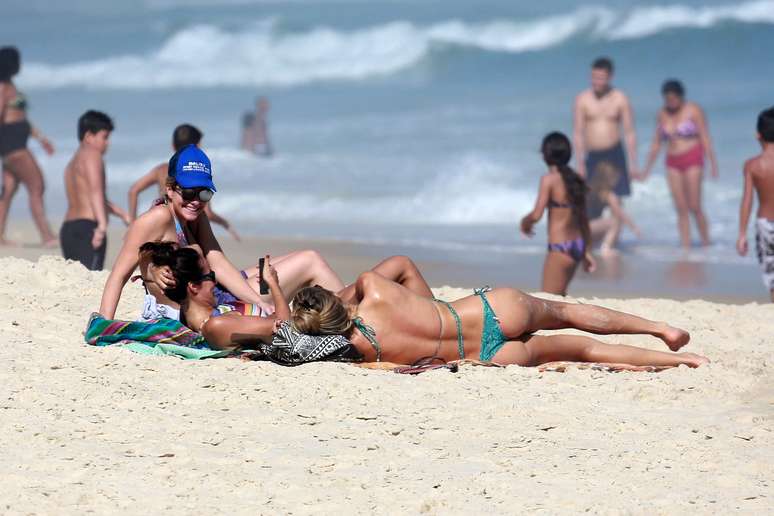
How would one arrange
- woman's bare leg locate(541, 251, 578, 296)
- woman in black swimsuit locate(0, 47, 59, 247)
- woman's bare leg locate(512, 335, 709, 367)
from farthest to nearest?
woman in black swimsuit locate(0, 47, 59, 247), woman's bare leg locate(541, 251, 578, 296), woman's bare leg locate(512, 335, 709, 367)

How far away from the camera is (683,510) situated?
13.8 ft

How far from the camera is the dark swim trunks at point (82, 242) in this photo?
30.5 ft

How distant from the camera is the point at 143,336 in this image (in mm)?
6008

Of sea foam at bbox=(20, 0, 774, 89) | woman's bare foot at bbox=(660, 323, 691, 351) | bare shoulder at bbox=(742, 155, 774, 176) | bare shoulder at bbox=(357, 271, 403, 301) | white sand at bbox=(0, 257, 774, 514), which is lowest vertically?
white sand at bbox=(0, 257, 774, 514)

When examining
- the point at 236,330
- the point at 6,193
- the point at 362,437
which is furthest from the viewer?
the point at 6,193

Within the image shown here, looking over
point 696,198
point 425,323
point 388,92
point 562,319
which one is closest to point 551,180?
point 562,319

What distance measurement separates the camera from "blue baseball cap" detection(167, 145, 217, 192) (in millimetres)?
6098

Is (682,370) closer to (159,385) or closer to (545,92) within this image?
(159,385)

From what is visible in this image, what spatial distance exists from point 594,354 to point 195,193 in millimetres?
2117

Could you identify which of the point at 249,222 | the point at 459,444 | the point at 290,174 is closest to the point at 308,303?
the point at 459,444

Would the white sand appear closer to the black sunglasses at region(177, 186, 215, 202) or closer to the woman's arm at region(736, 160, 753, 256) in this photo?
the black sunglasses at region(177, 186, 215, 202)

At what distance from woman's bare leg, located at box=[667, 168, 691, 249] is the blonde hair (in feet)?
26.6

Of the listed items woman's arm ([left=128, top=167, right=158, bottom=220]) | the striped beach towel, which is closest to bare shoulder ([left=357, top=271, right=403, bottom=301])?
the striped beach towel

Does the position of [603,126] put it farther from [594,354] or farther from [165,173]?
[594,354]
